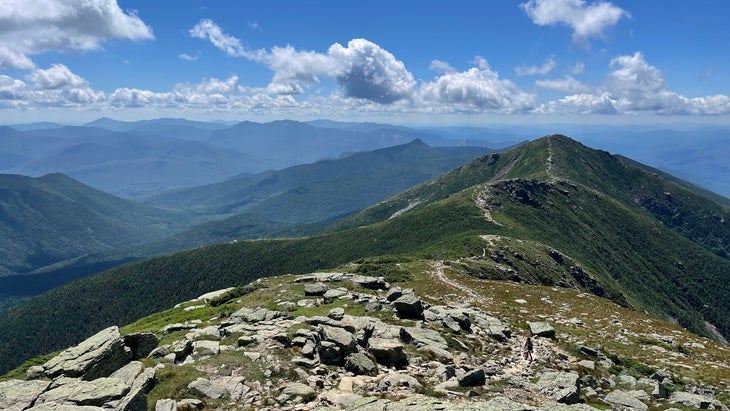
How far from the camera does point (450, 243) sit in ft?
541

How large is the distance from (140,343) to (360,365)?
19.5 m

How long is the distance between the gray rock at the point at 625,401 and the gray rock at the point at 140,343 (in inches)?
1476

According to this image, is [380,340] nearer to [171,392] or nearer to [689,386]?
[171,392]

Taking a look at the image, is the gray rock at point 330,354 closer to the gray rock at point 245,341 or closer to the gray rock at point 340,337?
the gray rock at point 340,337

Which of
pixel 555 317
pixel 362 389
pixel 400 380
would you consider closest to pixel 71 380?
pixel 362 389

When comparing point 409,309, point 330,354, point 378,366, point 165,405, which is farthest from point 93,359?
point 409,309

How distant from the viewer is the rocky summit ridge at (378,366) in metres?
24.9

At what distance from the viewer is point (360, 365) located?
3039 centimetres

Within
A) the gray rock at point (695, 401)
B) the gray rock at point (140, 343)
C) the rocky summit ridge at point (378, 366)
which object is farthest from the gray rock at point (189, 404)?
the gray rock at point (695, 401)

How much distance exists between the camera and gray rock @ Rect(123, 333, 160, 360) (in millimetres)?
33656

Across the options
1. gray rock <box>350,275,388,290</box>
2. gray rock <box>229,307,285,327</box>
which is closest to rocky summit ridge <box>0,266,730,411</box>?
gray rock <box>229,307,285,327</box>

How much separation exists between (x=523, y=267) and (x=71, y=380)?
A: 139471mm

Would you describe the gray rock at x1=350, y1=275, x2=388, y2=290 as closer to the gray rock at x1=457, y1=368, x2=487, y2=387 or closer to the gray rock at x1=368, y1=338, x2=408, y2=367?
the gray rock at x1=368, y1=338, x2=408, y2=367

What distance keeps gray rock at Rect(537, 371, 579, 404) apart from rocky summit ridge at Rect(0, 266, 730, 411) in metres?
0.10
